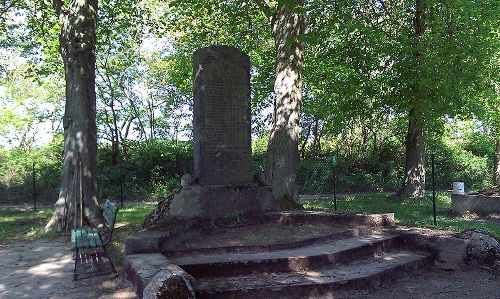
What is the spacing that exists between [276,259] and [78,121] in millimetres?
6587

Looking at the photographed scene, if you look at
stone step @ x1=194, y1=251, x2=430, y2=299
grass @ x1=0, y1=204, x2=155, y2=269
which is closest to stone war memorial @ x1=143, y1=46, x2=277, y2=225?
grass @ x1=0, y1=204, x2=155, y2=269

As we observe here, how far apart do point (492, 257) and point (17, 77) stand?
30.8 meters

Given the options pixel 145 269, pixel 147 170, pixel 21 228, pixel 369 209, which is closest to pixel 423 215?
pixel 369 209

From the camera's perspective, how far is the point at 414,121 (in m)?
15.7

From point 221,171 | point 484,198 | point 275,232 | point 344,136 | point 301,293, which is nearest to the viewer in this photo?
point 301,293

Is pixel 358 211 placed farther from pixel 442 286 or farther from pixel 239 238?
pixel 442 286

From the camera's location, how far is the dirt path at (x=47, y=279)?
5.06m

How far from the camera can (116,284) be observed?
5316 mm

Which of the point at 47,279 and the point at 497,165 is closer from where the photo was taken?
the point at 47,279

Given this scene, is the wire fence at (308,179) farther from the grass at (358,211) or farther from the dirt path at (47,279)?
the dirt path at (47,279)

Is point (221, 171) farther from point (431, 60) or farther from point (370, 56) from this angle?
point (370, 56)

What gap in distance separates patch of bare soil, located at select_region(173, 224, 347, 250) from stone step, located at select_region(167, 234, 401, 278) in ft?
1.11

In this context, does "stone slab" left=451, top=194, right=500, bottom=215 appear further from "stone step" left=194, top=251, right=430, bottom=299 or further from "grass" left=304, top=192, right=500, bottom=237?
"stone step" left=194, top=251, right=430, bottom=299

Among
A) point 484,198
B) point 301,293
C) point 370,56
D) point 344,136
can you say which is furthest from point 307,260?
point 344,136
